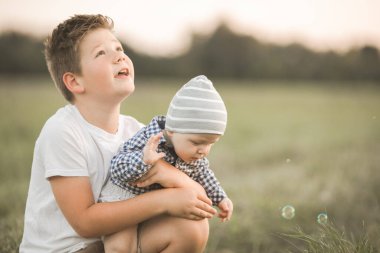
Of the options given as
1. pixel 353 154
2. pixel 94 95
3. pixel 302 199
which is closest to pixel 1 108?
pixel 353 154

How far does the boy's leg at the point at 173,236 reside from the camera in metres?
2.49

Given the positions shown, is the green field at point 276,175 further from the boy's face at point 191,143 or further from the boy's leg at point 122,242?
the boy's face at point 191,143

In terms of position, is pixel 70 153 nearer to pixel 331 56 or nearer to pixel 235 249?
pixel 235 249

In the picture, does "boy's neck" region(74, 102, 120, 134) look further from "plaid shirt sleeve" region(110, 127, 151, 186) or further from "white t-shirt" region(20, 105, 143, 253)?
"plaid shirt sleeve" region(110, 127, 151, 186)

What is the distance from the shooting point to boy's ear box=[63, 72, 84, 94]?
8.88ft

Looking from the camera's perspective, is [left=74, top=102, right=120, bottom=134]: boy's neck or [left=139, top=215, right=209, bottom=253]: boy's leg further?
[left=74, top=102, right=120, bottom=134]: boy's neck

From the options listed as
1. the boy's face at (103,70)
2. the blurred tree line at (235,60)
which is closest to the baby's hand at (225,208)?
the boy's face at (103,70)

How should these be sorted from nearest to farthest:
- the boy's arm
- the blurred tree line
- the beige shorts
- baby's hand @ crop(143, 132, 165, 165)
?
1. baby's hand @ crop(143, 132, 165, 165)
2. the boy's arm
3. the beige shorts
4. the blurred tree line

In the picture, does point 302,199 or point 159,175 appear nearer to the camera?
point 159,175

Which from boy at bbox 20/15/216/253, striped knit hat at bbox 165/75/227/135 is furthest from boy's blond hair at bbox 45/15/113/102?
striped knit hat at bbox 165/75/227/135

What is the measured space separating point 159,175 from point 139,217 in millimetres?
222

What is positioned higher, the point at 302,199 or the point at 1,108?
the point at 302,199

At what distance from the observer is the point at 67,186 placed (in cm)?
243

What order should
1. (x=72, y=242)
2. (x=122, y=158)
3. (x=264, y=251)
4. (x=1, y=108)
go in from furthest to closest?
(x=1, y=108), (x=264, y=251), (x=72, y=242), (x=122, y=158)
